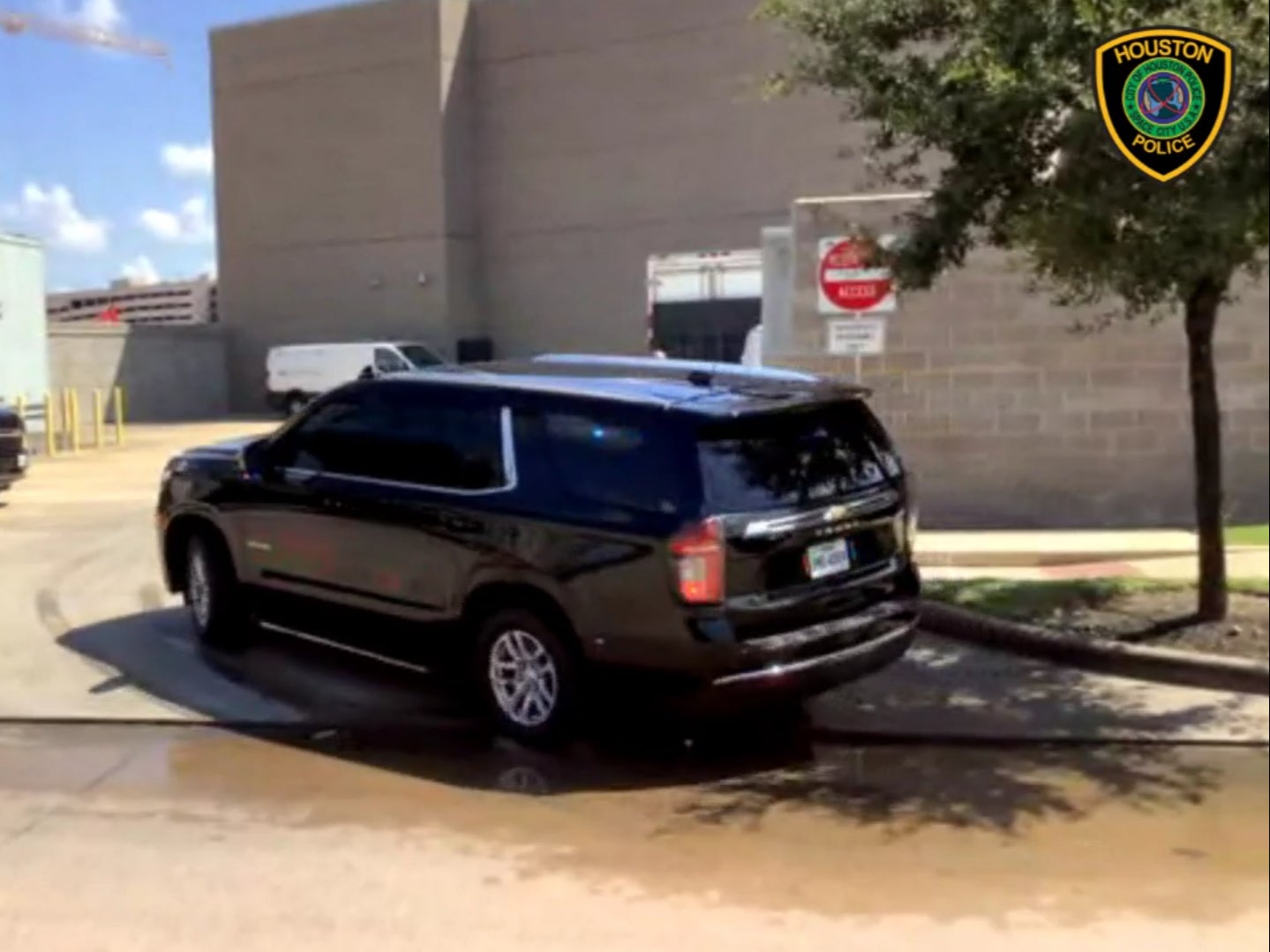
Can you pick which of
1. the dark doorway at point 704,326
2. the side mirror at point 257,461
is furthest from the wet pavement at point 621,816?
the dark doorway at point 704,326

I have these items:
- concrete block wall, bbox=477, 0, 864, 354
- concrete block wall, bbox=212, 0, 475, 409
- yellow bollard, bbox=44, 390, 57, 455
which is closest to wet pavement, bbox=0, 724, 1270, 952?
yellow bollard, bbox=44, 390, 57, 455

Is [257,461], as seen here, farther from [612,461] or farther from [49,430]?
[49,430]

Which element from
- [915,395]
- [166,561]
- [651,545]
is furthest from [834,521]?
[915,395]

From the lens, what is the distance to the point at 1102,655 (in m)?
7.62

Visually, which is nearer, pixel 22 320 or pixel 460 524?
pixel 460 524

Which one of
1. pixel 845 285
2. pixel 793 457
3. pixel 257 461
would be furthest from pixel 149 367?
pixel 793 457

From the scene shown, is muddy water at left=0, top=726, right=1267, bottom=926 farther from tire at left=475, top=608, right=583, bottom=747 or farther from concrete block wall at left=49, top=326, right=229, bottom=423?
concrete block wall at left=49, top=326, right=229, bottom=423

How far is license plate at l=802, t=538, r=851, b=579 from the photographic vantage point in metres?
6.25

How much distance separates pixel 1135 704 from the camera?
7.04m

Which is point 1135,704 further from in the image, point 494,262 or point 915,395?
point 494,262

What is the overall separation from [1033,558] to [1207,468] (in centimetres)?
299

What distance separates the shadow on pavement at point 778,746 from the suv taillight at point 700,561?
0.65m

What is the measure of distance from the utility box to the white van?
7758 mm

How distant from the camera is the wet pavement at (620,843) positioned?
4621 mm
